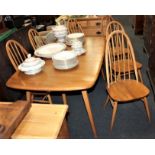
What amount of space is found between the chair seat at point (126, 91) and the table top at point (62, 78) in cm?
32

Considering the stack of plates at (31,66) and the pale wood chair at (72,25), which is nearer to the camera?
the stack of plates at (31,66)

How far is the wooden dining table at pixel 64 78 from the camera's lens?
155cm

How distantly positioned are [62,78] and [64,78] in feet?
0.05

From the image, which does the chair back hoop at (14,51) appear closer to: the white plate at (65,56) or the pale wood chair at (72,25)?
the white plate at (65,56)

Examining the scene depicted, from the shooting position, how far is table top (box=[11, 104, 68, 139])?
1.06 m

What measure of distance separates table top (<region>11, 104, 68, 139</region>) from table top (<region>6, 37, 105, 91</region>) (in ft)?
0.99

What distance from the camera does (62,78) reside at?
1660 millimetres

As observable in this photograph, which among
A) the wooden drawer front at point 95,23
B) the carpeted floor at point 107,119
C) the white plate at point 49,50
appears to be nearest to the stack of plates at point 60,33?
the white plate at point 49,50

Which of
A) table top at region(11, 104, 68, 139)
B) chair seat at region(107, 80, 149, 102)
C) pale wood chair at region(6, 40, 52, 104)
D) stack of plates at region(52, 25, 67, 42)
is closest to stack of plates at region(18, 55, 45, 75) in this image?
pale wood chair at region(6, 40, 52, 104)

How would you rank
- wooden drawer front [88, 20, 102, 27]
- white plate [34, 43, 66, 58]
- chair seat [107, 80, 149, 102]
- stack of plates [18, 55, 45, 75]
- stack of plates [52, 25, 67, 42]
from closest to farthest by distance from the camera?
1. stack of plates [18, 55, 45, 75]
2. chair seat [107, 80, 149, 102]
3. white plate [34, 43, 66, 58]
4. stack of plates [52, 25, 67, 42]
5. wooden drawer front [88, 20, 102, 27]

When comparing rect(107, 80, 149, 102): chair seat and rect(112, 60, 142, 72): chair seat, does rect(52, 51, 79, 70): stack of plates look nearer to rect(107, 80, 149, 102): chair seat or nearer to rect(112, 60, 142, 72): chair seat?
rect(107, 80, 149, 102): chair seat
